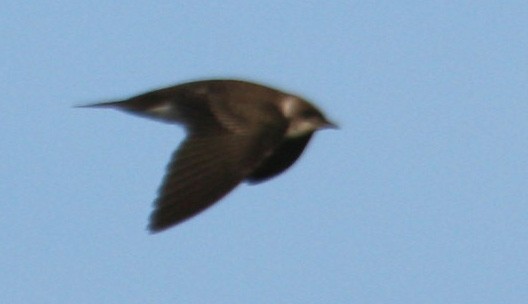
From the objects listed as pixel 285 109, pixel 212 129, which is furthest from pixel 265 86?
pixel 212 129

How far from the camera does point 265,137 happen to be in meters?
13.1

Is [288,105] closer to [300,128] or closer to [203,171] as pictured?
[300,128]

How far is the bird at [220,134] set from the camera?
12523mm

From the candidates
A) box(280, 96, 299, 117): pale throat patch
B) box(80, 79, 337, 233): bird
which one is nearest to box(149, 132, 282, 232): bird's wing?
box(80, 79, 337, 233): bird

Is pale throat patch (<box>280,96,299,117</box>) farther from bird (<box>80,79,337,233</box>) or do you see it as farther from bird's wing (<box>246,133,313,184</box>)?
bird's wing (<box>246,133,313,184</box>)

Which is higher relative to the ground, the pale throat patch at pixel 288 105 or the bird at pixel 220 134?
the pale throat patch at pixel 288 105

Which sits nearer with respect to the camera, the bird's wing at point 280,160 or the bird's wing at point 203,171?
the bird's wing at point 203,171

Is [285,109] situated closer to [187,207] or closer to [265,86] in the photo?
[265,86]

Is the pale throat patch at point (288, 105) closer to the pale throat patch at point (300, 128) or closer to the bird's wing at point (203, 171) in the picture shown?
the pale throat patch at point (300, 128)

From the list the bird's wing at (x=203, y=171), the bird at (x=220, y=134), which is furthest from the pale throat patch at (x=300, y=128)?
the bird's wing at (x=203, y=171)

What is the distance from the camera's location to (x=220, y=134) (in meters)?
13.1

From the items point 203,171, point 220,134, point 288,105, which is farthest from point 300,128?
point 203,171

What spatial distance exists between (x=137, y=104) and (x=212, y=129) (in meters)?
0.95

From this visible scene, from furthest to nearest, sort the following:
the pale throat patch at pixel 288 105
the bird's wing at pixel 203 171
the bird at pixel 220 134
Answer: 1. the pale throat patch at pixel 288 105
2. the bird at pixel 220 134
3. the bird's wing at pixel 203 171
